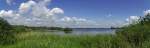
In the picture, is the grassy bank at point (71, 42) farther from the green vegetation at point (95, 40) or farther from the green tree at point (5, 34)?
the green tree at point (5, 34)

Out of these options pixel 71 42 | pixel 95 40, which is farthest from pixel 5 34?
pixel 95 40

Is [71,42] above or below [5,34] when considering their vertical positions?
below

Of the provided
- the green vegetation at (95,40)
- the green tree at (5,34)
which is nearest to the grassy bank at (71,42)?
the green vegetation at (95,40)

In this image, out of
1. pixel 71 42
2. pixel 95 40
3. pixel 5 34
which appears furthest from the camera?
pixel 5 34

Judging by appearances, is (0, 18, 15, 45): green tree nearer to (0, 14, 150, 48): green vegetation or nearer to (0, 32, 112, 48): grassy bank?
(0, 14, 150, 48): green vegetation

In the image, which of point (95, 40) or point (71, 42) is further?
point (95, 40)

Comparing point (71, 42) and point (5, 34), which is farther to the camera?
point (5, 34)

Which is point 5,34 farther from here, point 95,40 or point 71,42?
point 95,40

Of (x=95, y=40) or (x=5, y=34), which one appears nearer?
(x=95, y=40)

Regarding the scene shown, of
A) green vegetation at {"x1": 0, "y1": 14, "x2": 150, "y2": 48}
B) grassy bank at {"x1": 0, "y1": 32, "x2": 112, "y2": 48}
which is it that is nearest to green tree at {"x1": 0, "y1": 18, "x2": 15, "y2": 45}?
green vegetation at {"x1": 0, "y1": 14, "x2": 150, "y2": 48}

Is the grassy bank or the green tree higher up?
the green tree

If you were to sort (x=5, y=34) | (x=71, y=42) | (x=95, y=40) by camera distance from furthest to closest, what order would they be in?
(x=5, y=34)
(x=95, y=40)
(x=71, y=42)

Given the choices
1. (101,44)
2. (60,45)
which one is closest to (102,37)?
(101,44)

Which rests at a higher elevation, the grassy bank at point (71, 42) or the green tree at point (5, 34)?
the green tree at point (5, 34)
